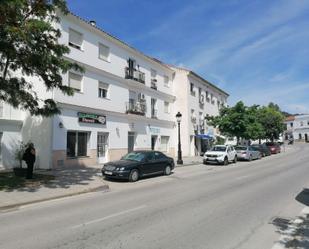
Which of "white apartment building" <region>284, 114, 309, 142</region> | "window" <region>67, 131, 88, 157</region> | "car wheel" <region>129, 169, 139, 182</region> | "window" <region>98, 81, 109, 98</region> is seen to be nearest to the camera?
"car wheel" <region>129, 169, 139, 182</region>

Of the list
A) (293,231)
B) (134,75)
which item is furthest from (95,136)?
(293,231)

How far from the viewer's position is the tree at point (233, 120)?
38594 mm

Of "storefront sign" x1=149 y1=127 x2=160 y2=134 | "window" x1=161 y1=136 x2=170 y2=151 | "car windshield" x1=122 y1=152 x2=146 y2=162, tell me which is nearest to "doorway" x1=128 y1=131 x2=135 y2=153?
"storefront sign" x1=149 y1=127 x2=160 y2=134

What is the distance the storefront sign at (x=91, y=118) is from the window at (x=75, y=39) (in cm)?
456

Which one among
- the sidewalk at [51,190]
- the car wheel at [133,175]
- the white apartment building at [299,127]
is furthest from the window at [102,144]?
the white apartment building at [299,127]

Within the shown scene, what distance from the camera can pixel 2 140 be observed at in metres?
20.0

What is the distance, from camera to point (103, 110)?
24.7 metres

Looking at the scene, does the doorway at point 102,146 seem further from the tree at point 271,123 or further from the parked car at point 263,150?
the tree at point 271,123

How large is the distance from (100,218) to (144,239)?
2165 mm

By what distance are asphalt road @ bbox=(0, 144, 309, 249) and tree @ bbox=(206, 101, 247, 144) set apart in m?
25.2

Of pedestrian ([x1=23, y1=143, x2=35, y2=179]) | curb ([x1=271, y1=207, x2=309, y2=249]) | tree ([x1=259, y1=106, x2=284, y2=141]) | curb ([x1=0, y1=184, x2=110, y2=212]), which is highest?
tree ([x1=259, y1=106, x2=284, y2=141])

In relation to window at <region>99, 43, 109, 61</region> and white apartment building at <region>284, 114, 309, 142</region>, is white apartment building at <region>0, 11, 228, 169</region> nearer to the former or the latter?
window at <region>99, 43, 109, 61</region>

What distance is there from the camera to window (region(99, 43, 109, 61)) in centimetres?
2501

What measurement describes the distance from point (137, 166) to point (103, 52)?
11648 millimetres
